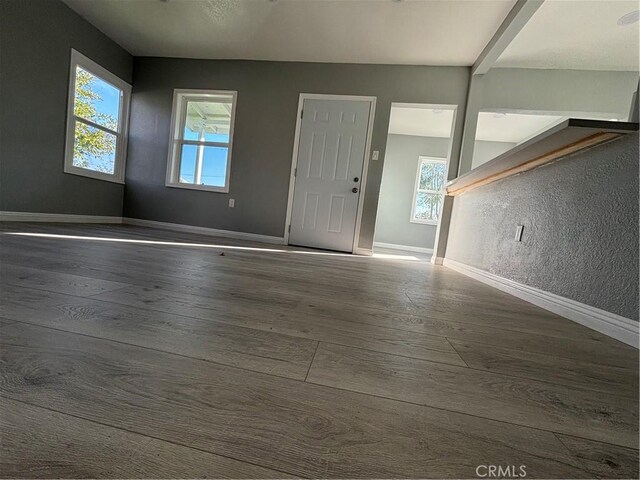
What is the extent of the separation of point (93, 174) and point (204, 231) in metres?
1.54

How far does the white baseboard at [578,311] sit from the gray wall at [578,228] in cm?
3

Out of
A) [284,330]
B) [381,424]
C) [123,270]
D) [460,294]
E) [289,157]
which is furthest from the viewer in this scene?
[289,157]

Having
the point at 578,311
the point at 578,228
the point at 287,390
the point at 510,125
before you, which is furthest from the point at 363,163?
the point at 287,390

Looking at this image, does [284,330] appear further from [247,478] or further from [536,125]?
[536,125]

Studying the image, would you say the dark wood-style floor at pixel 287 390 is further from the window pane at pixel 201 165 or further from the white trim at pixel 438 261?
the window pane at pixel 201 165

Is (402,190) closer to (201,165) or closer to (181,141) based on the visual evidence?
(201,165)

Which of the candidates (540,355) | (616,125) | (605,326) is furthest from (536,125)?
(540,355)

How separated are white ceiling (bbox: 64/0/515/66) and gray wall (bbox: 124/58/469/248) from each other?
0.17 meters

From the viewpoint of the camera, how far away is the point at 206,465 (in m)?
0.35

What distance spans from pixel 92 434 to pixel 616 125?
188cm

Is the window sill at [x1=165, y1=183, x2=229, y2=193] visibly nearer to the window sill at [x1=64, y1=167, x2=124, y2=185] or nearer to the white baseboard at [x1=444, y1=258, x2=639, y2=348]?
the window sill at [x1=64, y1=167, x2=124, y2=185]

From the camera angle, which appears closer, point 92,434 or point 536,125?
point 92,434

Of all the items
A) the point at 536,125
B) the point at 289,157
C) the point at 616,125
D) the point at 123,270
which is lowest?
the point at 123,270
